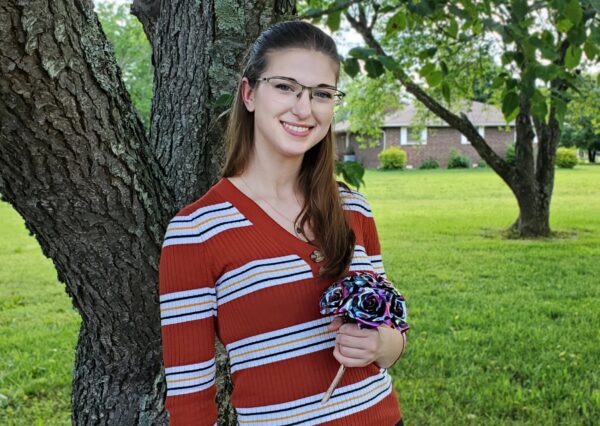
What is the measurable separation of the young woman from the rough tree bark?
35 cm

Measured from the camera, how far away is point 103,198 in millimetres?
1778

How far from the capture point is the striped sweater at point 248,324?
59.2 inches

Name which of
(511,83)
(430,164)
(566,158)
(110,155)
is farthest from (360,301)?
(566,158)

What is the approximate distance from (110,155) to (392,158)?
100ft

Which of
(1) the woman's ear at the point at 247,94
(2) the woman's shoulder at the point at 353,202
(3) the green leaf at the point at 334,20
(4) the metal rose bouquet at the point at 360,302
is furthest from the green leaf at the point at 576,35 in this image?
(4) the metal rose bouquet at the point at 360,302

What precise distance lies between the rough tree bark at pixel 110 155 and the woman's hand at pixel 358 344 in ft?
2.38

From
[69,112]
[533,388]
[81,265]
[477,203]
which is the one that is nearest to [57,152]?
[69,112]

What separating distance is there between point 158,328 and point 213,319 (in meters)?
0.59

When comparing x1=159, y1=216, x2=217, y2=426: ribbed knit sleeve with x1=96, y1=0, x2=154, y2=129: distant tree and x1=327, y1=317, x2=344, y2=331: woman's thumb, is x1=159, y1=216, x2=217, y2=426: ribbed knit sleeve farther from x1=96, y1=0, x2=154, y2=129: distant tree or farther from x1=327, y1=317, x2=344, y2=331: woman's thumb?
x1=96, y1=0, x2=154, y2=129: distant tree

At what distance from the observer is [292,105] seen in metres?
1.60

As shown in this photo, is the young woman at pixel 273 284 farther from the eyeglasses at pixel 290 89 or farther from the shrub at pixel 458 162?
the shrub at pixel 458 162

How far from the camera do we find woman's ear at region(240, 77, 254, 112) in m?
1.70

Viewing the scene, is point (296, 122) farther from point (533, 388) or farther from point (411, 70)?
point (411, 70)

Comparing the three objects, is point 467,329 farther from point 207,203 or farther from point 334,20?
point 207,203
